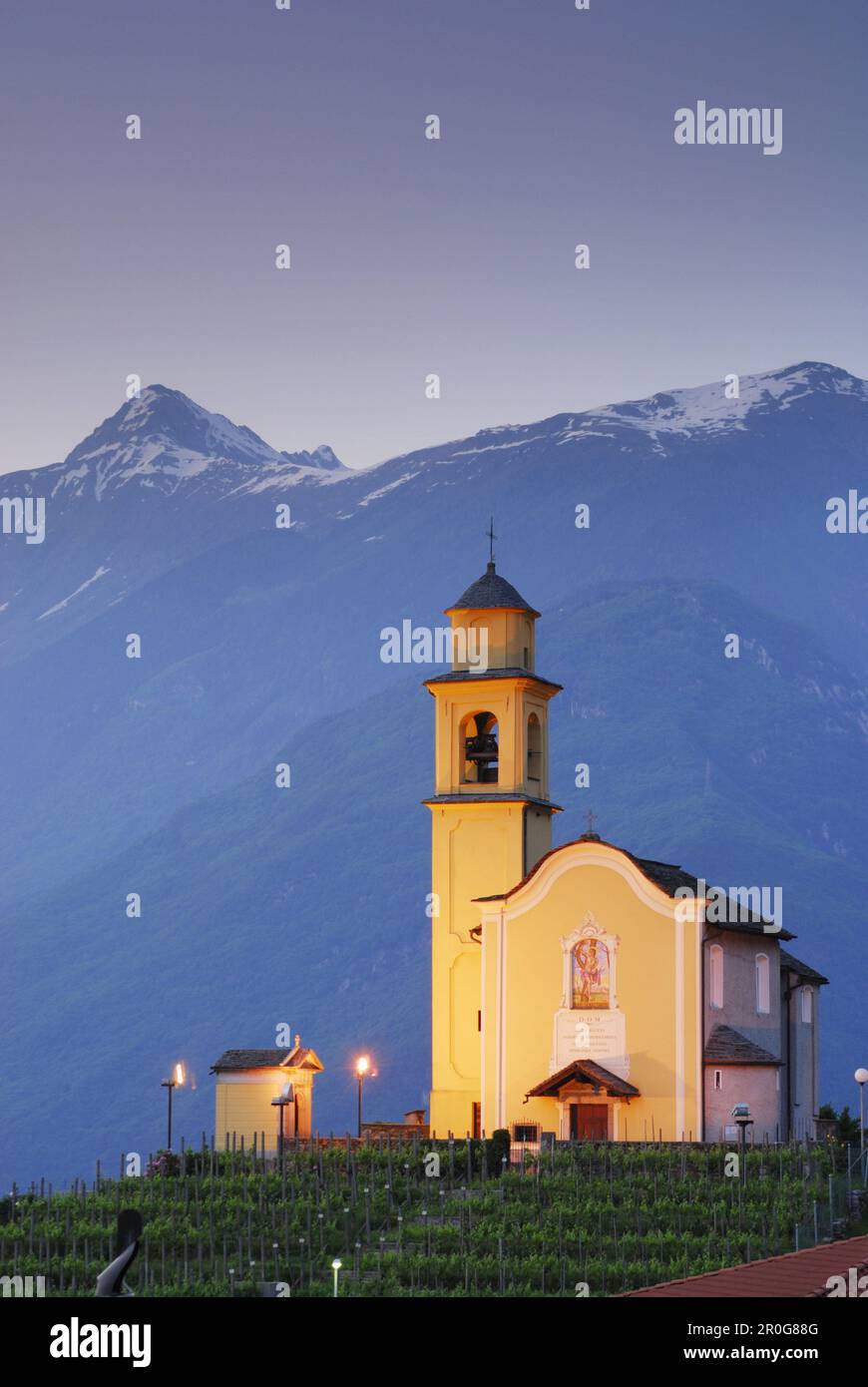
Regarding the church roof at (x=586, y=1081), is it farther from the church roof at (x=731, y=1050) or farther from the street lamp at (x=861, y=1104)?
the street lamp at (x=861, y=1104)

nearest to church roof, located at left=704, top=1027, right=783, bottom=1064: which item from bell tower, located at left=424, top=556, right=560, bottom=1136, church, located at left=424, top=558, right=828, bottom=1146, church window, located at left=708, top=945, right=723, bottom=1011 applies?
church, located at left=424, top=558, right=828, bottom=1146

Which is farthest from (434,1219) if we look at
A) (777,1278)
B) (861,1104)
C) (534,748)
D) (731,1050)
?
(534,748)

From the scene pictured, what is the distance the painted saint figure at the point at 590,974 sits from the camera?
60406 mm

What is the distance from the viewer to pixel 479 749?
67.4m

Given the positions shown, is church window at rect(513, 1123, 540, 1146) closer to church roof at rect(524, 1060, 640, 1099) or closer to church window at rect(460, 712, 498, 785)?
church roof at rect(524, 1060, 640, 1099)

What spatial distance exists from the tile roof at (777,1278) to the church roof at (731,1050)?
2608 cm

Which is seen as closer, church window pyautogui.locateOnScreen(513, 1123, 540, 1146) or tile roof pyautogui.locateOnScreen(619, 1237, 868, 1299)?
tile roof pyautogui.locateOnScreen(619, 1237, 868, 1299)

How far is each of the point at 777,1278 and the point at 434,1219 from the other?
56.9ft

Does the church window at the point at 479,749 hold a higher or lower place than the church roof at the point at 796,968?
higher

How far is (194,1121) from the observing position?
7402 inches

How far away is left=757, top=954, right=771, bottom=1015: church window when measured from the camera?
62.8 m

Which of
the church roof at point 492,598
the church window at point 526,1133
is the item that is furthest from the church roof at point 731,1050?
the church roof at point 492,598

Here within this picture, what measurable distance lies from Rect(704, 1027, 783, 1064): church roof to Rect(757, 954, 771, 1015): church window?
9.20ft
